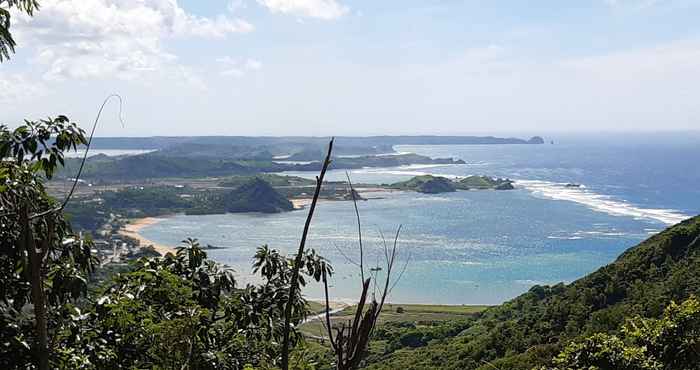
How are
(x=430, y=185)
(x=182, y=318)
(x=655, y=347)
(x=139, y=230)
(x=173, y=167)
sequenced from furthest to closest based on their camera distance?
(x=173, y=167) → (x=430, y=185) → (x=139, y=230) → (x=655, y=347) → (x=182, y=318)

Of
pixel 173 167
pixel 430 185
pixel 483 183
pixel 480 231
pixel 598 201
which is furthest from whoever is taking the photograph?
pixel 173 167

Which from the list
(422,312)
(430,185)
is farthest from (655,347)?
(430,185)

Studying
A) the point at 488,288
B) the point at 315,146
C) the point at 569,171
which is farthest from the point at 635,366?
the point at 315,146

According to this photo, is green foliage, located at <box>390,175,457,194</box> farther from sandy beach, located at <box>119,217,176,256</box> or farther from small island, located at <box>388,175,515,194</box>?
sandy beach, located at <box>119,217,176,256</box>

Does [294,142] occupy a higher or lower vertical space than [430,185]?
higher

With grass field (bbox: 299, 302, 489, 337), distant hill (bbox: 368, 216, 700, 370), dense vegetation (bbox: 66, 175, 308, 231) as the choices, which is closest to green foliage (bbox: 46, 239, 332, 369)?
distant hill (bbox: 368, 216, 700, 370)

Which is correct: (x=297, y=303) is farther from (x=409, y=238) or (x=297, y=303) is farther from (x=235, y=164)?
(x=235, y=164)

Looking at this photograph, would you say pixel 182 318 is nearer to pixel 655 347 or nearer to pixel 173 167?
pixel 655 347
